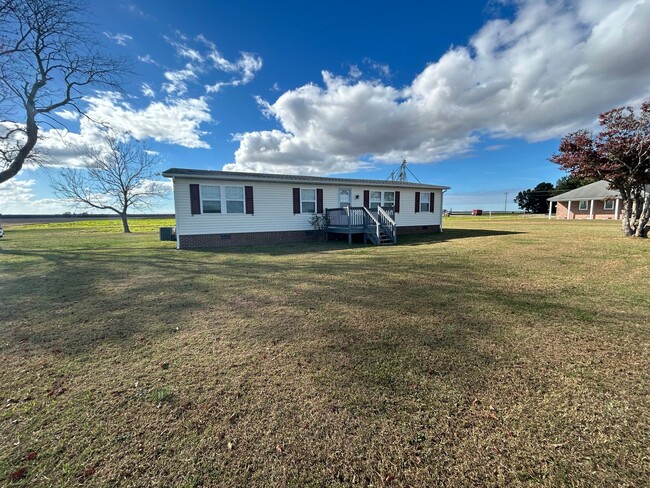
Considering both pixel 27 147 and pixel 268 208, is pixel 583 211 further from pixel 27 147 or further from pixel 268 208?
pixel 27 147

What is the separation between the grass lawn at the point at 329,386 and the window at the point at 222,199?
734cm

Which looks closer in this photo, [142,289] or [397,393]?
[397,393]

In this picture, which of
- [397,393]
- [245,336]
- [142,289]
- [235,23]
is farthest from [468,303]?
[235,23]

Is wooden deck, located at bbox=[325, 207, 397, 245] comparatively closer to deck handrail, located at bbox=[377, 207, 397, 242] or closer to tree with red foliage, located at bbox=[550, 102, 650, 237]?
deck handrail, located at bbox=[377, 207, 397, 242]

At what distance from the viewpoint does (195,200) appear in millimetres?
12086

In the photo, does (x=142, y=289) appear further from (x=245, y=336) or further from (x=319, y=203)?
(x=319, y=203)

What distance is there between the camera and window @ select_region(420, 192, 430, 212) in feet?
59.4

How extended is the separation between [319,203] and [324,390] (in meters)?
12.9

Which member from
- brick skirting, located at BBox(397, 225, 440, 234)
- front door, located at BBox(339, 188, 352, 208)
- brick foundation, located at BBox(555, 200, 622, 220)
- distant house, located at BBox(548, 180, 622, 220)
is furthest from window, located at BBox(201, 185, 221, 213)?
brick foundation, located at BBox(555, 200, 622, 220)

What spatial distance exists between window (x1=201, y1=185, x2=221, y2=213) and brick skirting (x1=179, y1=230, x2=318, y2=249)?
1.17 meters

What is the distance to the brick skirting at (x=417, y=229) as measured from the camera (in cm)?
1745

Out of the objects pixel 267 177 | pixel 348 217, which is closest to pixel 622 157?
pixel 348 217

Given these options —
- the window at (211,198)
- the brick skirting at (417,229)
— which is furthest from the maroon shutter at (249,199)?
the brick skirting at (417,229)

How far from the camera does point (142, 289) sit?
236 inches
